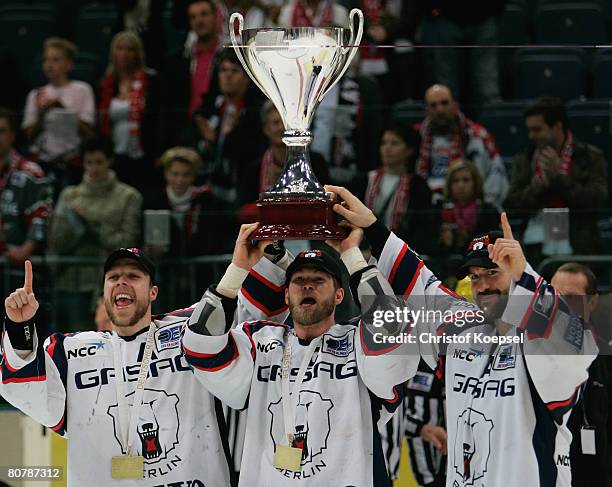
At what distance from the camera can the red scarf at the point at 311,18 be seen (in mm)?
6566

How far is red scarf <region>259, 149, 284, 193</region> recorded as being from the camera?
5.12 m

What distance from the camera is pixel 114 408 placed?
4250mm

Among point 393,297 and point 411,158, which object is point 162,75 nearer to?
point 411,158

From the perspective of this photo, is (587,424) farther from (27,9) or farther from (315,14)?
(27,9)

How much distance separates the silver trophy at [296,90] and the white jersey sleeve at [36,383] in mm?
807

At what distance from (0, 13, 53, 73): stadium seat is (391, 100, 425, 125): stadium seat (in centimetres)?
271

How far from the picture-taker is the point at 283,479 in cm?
407

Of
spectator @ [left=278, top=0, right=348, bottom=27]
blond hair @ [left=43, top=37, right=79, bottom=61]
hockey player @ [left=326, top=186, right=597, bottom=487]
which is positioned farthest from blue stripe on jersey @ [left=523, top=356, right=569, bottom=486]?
blond hair @ [left=43, top=37, right=79, bottom=61]

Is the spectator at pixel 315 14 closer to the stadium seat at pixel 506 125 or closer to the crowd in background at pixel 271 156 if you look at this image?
the crowd in background at pixel 271 156

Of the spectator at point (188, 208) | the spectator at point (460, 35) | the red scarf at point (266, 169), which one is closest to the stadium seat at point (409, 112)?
the spectator at point (460, 35)

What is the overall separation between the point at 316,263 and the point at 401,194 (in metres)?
0.66

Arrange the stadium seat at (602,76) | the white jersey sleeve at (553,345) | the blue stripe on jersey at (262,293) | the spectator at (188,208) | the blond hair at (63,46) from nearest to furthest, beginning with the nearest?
the white jersey sleeve at (553,345) < the blue stripe on jersey at (262,293) < the stadium seat at (602,76) < the spectator at (188,208) < the blond hair at (63,46)

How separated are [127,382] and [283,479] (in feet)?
1.97

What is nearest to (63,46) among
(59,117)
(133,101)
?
(133,101)
